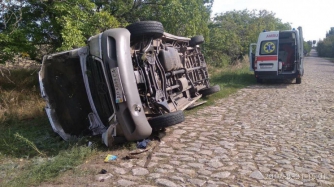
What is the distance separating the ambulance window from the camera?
39.9 ft

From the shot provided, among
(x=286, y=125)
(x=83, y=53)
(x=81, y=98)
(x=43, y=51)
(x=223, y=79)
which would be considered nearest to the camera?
(x=83, y=53)

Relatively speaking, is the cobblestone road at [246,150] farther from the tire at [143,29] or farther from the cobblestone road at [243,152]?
the tire at [143,29]

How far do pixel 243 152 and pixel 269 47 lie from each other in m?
8.89

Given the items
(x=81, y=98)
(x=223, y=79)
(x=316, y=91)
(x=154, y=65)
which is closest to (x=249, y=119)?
(x=154, y=65)

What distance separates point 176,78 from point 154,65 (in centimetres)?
143

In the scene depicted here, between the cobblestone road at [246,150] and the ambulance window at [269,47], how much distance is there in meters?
4.86

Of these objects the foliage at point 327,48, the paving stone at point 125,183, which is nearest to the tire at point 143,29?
the paving stone at point 125,183

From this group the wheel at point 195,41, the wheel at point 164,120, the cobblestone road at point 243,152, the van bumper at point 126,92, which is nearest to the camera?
the cobblestone road at point 243,152

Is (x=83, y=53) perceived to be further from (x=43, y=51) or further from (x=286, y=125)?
(x=43, y=51)

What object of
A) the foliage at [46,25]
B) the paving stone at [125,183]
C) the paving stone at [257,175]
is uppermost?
the foliage at [46,25]

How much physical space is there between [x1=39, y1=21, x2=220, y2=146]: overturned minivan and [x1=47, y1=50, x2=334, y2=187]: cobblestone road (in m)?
0.54

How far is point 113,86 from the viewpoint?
172 inches

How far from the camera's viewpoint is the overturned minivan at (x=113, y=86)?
14.3ft

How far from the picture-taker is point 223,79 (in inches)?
550
